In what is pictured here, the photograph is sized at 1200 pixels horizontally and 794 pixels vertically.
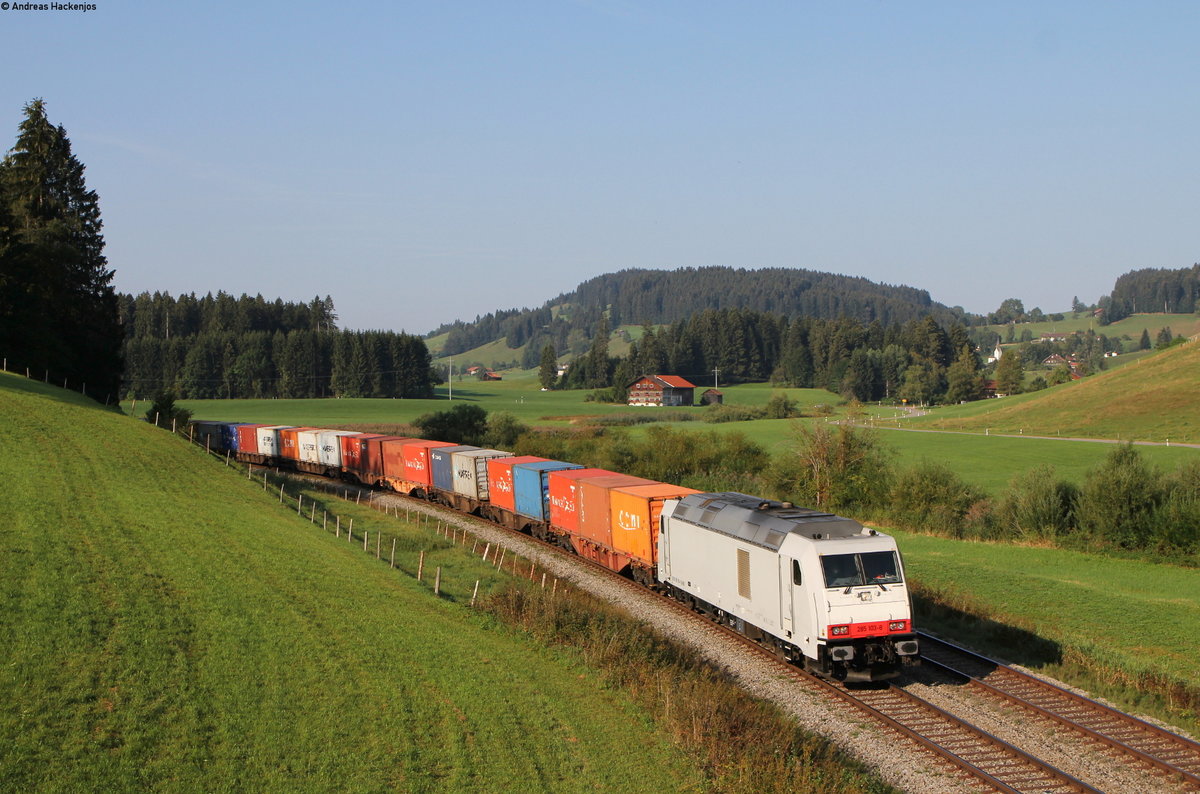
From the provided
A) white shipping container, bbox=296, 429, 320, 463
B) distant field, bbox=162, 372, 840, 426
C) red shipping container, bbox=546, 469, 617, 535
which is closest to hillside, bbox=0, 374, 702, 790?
red shipping container, bbox=546, 469, 617, 535

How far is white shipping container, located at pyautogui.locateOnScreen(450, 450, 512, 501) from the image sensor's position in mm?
40688

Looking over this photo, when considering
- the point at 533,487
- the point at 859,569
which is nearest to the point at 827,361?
the point at 533,487

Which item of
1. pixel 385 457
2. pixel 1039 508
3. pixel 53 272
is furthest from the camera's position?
pixel 53 272

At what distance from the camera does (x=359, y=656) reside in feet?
52.3

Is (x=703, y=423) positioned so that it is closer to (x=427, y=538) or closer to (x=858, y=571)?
(x=427, y=538)

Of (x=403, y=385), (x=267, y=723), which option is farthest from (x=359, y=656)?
(x=403, y=385)

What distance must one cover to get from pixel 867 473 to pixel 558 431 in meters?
33.0

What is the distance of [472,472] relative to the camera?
134 feet

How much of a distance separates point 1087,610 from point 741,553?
11.8 metres

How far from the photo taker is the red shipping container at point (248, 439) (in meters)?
65.8

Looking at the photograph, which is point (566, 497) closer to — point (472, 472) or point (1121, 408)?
point (472, 472)

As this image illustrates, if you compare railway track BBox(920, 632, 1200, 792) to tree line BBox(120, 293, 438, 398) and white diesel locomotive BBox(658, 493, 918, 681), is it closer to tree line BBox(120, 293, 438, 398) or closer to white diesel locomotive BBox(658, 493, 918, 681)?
white diesel locomotive BBox(658, 493, 918, 681)

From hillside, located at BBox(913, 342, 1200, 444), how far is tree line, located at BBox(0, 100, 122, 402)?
80554mm

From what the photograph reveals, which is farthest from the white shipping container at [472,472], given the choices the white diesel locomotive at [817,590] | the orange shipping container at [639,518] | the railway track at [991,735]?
the railway track at [991,735]
